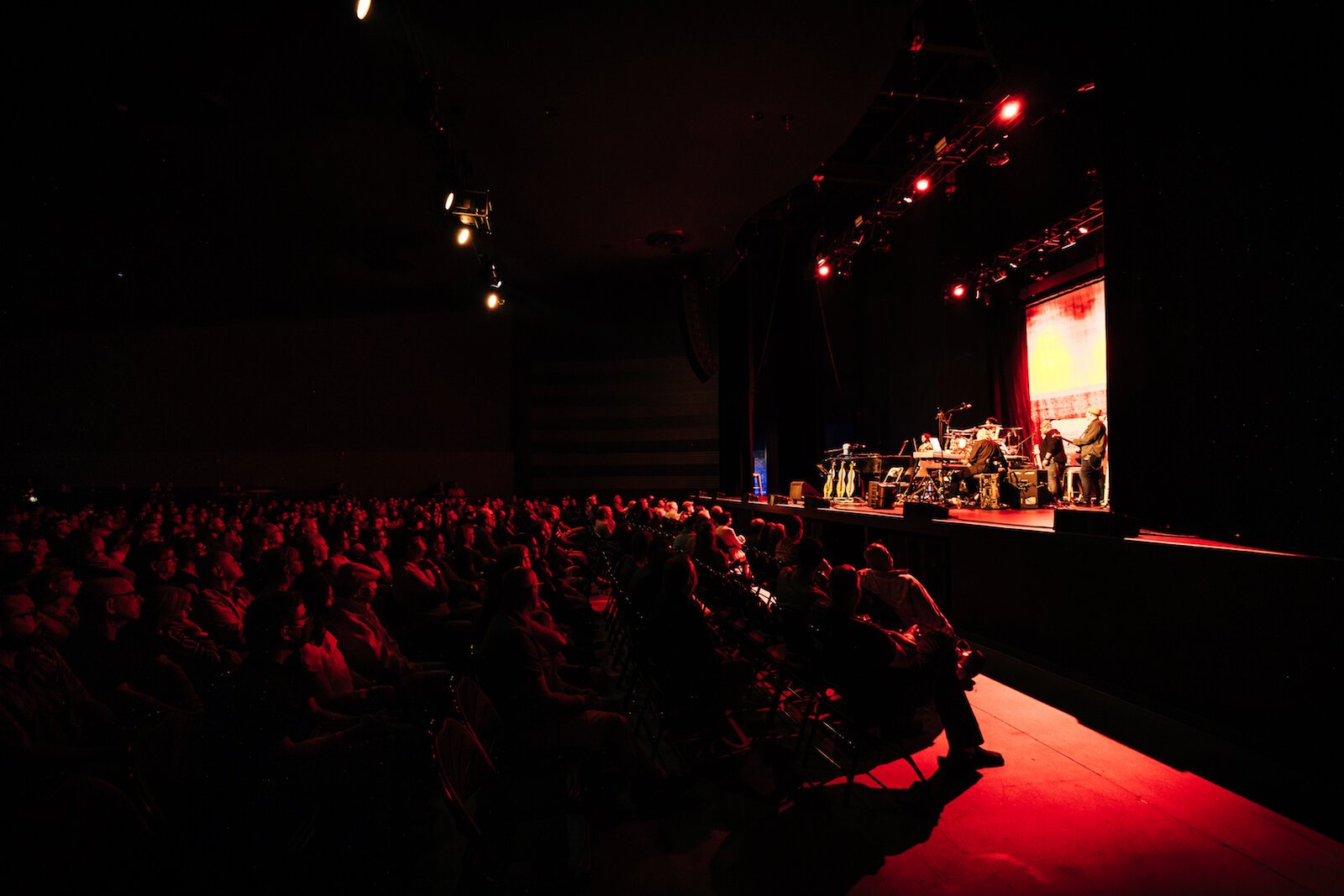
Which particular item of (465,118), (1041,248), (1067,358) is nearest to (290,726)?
(465,118)

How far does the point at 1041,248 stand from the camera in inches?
426

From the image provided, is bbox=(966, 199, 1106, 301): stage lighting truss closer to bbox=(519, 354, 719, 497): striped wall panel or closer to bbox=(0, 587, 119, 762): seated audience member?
bbox=(519, 354, 719, 497): striped wall panel

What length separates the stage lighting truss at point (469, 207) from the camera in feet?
26.6

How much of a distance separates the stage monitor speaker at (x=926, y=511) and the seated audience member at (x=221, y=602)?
608 centimetres

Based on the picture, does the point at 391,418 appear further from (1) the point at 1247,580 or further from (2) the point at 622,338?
(1) the point at 1247,580

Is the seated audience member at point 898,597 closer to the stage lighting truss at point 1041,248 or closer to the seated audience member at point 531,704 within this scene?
the seated audience member at point 531,704

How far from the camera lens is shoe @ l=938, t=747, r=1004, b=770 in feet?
10.9

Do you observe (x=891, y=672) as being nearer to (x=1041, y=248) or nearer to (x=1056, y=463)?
(x=1056, y=463)

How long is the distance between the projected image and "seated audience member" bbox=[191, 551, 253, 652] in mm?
12741

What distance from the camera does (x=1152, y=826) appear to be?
2.84m

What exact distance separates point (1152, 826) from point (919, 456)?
7852mm

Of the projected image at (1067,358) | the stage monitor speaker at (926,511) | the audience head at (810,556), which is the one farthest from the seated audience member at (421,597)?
the projected image at (1067,358)

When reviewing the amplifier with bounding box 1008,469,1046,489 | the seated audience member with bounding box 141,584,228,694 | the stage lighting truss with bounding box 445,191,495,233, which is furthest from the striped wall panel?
the seated audience member with bounding box 141,584,228,694

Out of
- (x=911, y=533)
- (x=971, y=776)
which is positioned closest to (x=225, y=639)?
(x=971, y=776)
